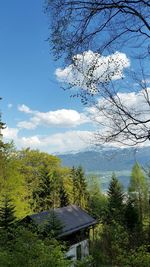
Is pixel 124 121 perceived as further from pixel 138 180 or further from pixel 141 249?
pixel 138 180

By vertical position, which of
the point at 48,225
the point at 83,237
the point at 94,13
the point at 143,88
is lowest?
the point at 83,237

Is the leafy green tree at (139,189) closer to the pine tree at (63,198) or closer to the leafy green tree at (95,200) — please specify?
the leafy green tree at (95,200)

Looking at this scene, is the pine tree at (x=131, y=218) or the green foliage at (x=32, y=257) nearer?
the green foliage at (x=32, y=257)

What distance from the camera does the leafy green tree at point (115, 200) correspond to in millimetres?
44703

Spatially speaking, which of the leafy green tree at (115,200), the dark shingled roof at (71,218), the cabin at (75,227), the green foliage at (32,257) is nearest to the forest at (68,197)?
the leafy green tree at (115,200)

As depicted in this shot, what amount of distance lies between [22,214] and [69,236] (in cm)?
544

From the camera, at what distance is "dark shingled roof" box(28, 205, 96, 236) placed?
27698mm

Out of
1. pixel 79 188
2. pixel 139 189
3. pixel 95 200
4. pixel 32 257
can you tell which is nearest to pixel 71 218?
pixel 32 257

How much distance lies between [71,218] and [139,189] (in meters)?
27.2

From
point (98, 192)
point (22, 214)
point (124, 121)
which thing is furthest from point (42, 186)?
point (124, 121)

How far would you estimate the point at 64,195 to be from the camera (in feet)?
158

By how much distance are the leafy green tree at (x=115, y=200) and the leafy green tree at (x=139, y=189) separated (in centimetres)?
376

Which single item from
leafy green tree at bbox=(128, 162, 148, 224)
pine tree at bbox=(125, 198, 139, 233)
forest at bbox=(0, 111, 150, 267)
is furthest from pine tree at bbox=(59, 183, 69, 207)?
leafy green tree at bbox=(128, 162, 148, 224)

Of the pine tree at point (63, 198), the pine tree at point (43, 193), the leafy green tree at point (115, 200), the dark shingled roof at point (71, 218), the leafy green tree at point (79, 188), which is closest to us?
the dark shingled roof at point (71, 218)
